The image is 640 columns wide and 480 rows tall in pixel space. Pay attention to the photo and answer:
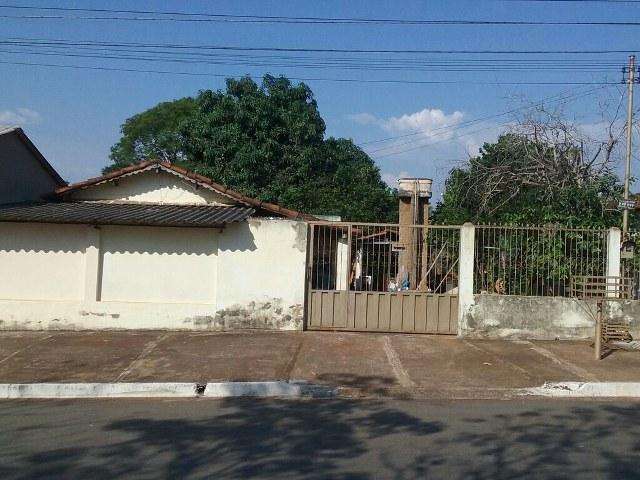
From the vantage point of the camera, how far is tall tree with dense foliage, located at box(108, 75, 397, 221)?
25641mm

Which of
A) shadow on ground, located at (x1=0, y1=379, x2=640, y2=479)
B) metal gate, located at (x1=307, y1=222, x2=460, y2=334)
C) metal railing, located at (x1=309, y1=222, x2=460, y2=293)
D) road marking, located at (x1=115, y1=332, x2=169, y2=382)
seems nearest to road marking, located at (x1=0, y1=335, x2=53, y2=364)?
road marking, located at (x1=115, y1=332, x2=169, y2=382)

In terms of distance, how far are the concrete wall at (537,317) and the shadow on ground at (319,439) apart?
150 inches

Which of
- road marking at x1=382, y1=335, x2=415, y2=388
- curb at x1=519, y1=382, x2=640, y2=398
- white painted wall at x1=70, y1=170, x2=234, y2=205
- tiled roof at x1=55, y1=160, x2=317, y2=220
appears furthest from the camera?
white painted wall at x1=70, y1=170, x2=234, y2=205

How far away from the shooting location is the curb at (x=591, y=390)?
8430 millimetres

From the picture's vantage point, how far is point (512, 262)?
12094 millimetres

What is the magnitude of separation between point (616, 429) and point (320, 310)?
6.23 meters

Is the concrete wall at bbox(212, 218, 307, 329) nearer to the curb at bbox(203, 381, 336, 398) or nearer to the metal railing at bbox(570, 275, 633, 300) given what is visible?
the curb at bbox(203, 381, 336, 398)

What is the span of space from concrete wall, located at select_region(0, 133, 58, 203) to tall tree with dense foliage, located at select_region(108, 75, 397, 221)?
34.3 ft

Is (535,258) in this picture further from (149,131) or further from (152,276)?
(149,131)

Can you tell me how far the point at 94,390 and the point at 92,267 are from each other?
14.1ft

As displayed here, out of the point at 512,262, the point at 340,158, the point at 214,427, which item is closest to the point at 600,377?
the point at 512,262

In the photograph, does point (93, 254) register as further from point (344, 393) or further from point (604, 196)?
point (604, 196)

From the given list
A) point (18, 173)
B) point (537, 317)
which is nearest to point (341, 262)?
point (537, 317)

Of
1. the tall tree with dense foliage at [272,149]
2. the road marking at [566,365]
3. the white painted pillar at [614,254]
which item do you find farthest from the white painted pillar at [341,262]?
the tall tree with dense foliage at [272,149]
